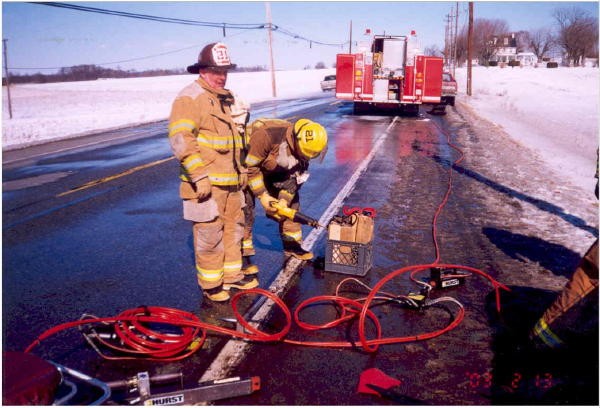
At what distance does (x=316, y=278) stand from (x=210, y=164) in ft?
5.29

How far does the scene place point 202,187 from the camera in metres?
3.81

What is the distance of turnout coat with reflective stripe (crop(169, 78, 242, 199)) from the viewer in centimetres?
374

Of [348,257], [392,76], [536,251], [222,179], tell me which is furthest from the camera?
[392,76]

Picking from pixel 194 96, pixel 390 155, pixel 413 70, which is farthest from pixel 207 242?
pixel 413 70

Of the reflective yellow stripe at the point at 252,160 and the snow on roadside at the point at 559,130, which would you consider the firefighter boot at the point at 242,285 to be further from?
A: the snow on roadside at the point at 559,130

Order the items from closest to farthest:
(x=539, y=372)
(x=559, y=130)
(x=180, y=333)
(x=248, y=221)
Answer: (x=539, y=372)
(x=180, y=333)
(x=248, y=221)
(x=559, y=130)

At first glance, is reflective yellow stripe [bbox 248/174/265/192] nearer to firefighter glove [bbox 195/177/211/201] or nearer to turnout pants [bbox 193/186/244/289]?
turnout pants [bbox 193/186/244/289]

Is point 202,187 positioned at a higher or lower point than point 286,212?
higher

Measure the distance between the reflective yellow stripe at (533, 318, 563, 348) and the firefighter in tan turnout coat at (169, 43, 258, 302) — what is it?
8.28 ft

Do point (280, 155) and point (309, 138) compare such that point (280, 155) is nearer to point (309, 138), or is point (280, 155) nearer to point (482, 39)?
point (309, 138)

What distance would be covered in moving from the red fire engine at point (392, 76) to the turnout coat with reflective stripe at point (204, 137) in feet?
58.2

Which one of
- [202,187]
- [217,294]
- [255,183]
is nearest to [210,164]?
[202,187]

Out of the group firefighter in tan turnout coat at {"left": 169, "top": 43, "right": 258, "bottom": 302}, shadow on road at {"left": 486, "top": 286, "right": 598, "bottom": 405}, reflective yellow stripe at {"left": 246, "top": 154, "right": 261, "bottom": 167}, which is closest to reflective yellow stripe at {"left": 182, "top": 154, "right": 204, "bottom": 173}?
firefighter in tan turnout coat at {"left": 169, "top": 43, "right": 258, "bottom": 302}

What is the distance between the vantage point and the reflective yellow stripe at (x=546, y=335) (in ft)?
10.2
